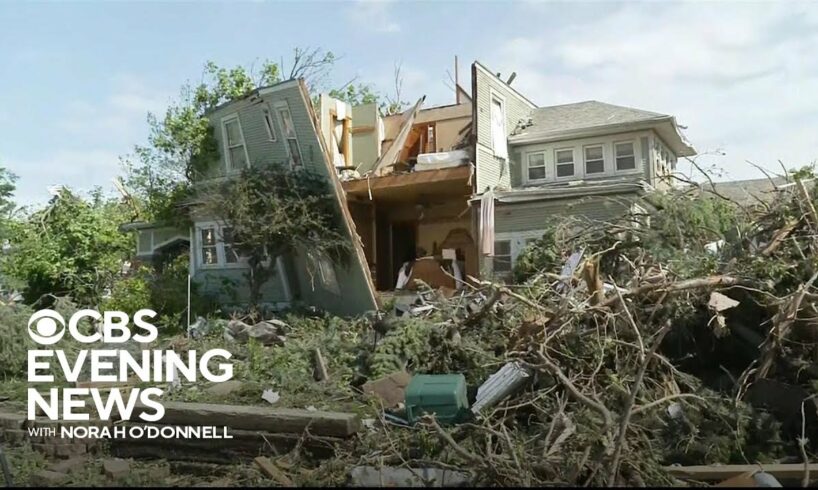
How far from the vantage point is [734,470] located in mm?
5199

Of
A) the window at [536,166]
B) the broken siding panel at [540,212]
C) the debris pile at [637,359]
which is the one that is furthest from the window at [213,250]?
the debris pile at [637,359]

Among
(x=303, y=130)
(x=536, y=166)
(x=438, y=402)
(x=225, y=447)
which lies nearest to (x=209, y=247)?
(x=303, y=130)

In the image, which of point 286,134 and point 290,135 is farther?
point 286,134

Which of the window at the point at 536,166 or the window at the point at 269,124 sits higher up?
the window at the point at 269,124

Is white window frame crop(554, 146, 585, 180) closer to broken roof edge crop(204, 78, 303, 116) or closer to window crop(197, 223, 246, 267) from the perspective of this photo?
broken roof edge crop(204, 78, 303, 116)

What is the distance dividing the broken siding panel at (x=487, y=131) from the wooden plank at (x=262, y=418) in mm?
10411

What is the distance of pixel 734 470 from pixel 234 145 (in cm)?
1499

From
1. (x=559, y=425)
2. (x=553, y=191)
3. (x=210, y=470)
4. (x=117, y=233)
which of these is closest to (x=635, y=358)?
(x=559, y=425)

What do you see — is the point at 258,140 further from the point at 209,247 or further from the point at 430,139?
the point at 430,139

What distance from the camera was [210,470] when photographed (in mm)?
6730

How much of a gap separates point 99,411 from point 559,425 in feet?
16.7

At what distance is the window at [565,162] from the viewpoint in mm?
18125

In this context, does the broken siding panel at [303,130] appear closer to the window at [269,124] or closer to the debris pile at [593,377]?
the window at [269,124]

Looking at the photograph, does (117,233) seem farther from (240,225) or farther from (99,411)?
(99,411)
